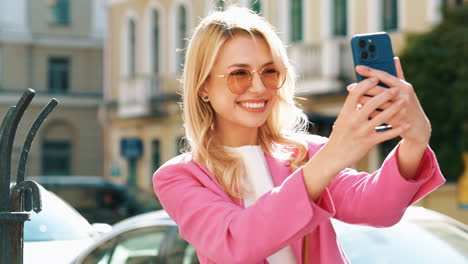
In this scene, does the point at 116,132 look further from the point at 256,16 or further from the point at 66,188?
the point at 256,16

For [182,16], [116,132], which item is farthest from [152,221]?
[116,132]

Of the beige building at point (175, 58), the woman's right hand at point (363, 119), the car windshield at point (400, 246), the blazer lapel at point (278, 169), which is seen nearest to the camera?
the woman's right hand at point (363, 119)

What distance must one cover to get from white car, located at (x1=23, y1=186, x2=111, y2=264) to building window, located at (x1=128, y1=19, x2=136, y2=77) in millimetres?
25461

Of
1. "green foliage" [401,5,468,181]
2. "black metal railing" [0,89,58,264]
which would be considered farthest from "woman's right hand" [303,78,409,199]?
"green foliage" [401,5,468,181]

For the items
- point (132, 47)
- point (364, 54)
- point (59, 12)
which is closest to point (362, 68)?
point (364, 54)

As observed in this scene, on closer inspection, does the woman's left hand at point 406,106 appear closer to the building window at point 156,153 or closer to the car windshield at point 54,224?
the car windshield at point 54,224

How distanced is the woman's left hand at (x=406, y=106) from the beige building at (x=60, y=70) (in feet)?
118

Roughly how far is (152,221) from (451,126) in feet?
42.7

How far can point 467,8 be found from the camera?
685 inches

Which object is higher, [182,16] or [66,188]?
[182,16]

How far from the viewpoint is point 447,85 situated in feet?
58.9

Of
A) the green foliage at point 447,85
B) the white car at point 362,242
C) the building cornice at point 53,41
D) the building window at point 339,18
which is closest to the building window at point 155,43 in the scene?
the building window at point 339,18

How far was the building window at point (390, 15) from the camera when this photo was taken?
20.2 meters

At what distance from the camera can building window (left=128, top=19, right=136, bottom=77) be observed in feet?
101
